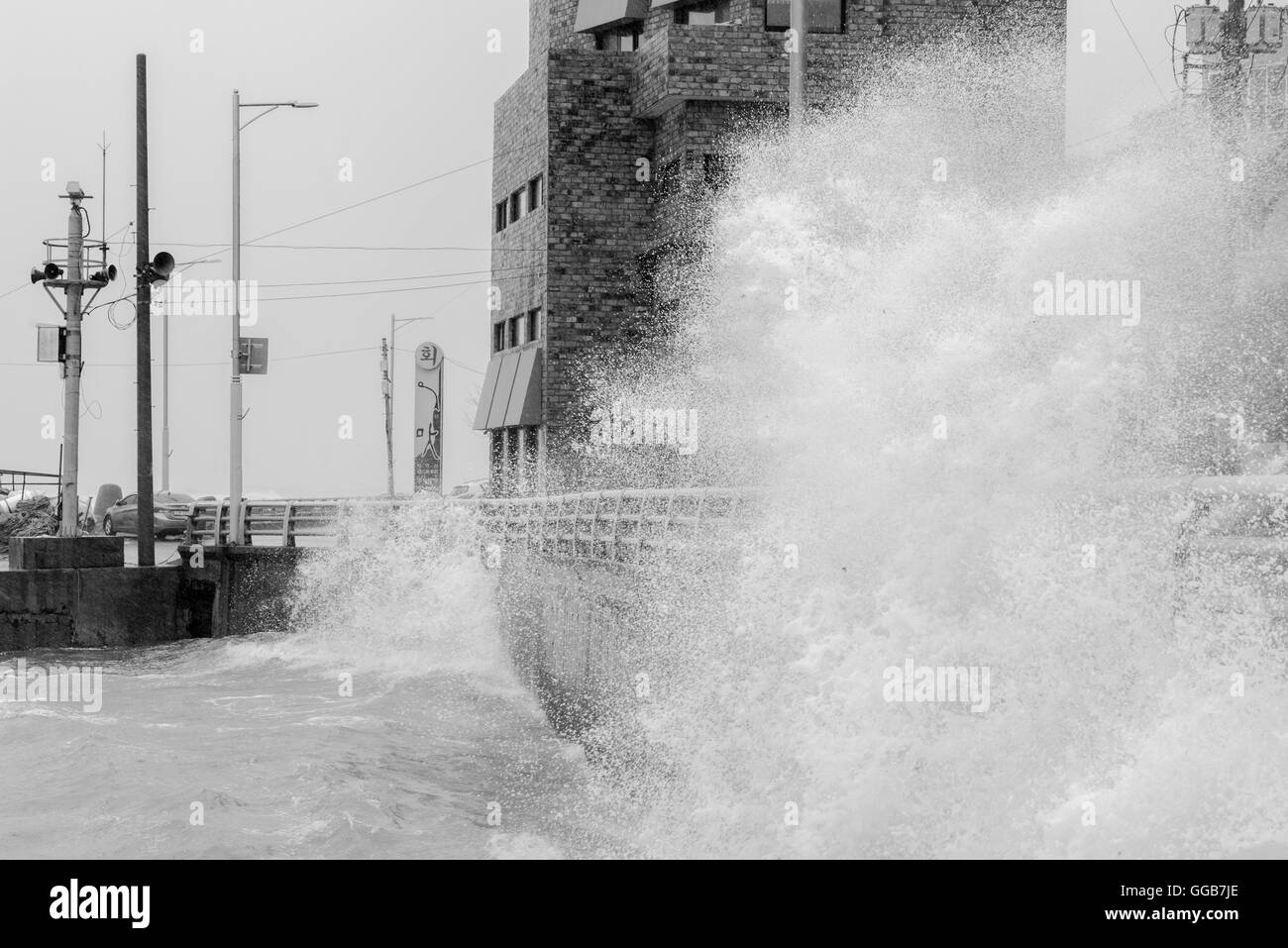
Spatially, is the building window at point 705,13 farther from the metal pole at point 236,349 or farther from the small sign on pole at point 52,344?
the small sign on pole at point 52,344

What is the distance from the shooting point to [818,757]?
1041 centimetres

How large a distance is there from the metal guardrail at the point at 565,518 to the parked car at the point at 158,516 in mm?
8998

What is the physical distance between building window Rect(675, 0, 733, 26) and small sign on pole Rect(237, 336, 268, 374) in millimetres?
11560

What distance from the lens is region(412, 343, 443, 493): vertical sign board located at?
40.4m

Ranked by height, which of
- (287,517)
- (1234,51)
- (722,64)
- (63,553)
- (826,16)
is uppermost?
(826,16)

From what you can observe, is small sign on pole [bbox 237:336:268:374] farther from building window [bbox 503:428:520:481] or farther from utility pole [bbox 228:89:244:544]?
building window [bbox 503:428:520:481]

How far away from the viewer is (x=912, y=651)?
10.5m

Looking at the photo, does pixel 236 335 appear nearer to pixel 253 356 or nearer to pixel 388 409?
pixel 253 356

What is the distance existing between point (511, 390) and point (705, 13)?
9.50 m

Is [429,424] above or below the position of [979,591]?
above

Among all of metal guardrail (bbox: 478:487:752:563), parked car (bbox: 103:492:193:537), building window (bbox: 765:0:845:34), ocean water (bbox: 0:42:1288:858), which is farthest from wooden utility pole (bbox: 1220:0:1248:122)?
parked car (bbox: 103:492:193:537)


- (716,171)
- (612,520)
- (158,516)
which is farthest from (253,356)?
(612,520)
